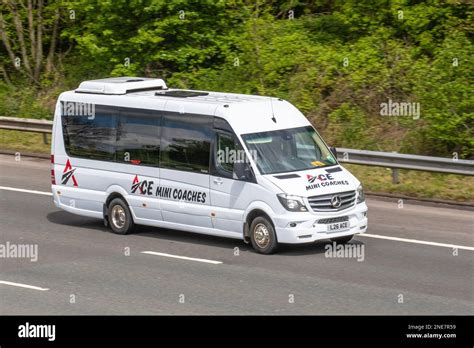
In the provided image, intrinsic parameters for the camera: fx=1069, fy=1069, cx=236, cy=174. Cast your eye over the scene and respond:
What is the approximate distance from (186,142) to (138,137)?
1137 mm

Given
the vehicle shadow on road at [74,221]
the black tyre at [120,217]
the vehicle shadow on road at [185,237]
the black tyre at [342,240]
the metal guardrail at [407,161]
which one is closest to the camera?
the vehicle shadow on road at [185,237]

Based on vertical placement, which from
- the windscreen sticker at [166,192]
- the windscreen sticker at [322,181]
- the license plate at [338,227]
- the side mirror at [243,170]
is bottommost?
the license plate at [338,227]

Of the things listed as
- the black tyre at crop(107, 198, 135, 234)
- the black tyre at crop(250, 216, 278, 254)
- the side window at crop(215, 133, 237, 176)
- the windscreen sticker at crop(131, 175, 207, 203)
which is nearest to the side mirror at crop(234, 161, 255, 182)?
the side window at crop(215, 133, 237, 176)

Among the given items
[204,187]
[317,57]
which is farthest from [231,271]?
[317,57]

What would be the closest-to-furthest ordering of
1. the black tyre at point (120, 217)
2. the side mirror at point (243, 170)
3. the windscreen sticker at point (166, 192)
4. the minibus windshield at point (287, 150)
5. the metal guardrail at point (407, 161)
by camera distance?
the side mirror at point (243, 170) → the minibus windshield at point (287, 150) → the windscreen sticker at point (166, 192) → the black tyre at point (120, 217) → the metal guardrail at point (407, 161)

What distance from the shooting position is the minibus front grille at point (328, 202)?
16.2 metres

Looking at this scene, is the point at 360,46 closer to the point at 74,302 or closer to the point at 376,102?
the point at 376,102

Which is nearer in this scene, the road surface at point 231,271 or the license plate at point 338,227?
the road surface at point 231,271

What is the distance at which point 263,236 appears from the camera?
16547mm

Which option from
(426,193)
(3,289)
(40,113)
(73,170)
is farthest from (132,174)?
(40,113)

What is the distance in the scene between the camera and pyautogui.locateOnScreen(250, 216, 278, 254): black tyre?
16.4 m

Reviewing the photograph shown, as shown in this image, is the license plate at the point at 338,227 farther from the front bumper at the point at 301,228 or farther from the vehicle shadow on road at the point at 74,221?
the vehicle shadow on road at the point at 74,221

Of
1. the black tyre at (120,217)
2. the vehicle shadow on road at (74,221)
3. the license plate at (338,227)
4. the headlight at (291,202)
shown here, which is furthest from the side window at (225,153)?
the vehicle shadow on road at (74,221)

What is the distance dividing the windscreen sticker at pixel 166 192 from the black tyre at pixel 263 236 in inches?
43.7
